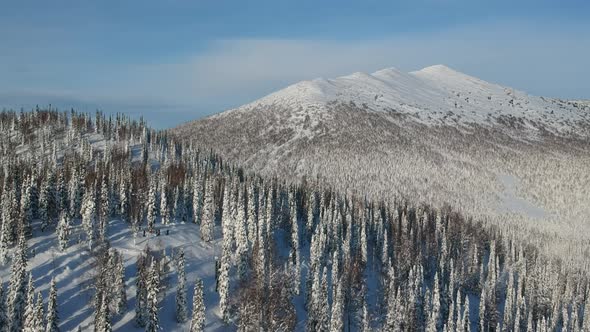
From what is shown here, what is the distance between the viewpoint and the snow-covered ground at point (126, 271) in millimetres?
109375

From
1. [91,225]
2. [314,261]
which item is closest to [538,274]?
[314,261]

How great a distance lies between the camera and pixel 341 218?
606 feet

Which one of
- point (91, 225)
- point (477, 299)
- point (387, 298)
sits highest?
point (91, 225)

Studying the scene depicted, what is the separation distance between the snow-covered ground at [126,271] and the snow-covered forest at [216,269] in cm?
31

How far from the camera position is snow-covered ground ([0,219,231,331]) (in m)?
109

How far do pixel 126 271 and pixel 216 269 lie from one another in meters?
20.7

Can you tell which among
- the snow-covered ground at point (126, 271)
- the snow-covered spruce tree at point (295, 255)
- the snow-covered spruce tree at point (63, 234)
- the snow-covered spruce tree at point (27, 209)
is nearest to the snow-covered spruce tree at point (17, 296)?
the snow-covered ground at point (126, 271)

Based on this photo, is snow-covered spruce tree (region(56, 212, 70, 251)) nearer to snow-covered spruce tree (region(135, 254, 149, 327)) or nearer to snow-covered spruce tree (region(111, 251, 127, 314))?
snow-covered spruce tree (region(111, 251, 127, 314))

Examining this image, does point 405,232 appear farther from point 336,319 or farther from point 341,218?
point 336,319

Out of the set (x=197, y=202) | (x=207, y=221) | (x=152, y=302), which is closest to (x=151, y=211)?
(x=207, y=221)

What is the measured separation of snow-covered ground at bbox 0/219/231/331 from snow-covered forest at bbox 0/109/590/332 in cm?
31

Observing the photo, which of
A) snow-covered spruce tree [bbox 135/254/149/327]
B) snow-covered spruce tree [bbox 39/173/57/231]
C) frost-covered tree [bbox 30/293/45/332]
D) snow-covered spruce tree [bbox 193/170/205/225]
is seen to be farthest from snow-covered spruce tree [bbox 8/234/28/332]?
snow-covered spruce tree [bbox 193/170/205/225]

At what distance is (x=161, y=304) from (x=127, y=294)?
747 cm

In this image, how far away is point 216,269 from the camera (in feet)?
437
